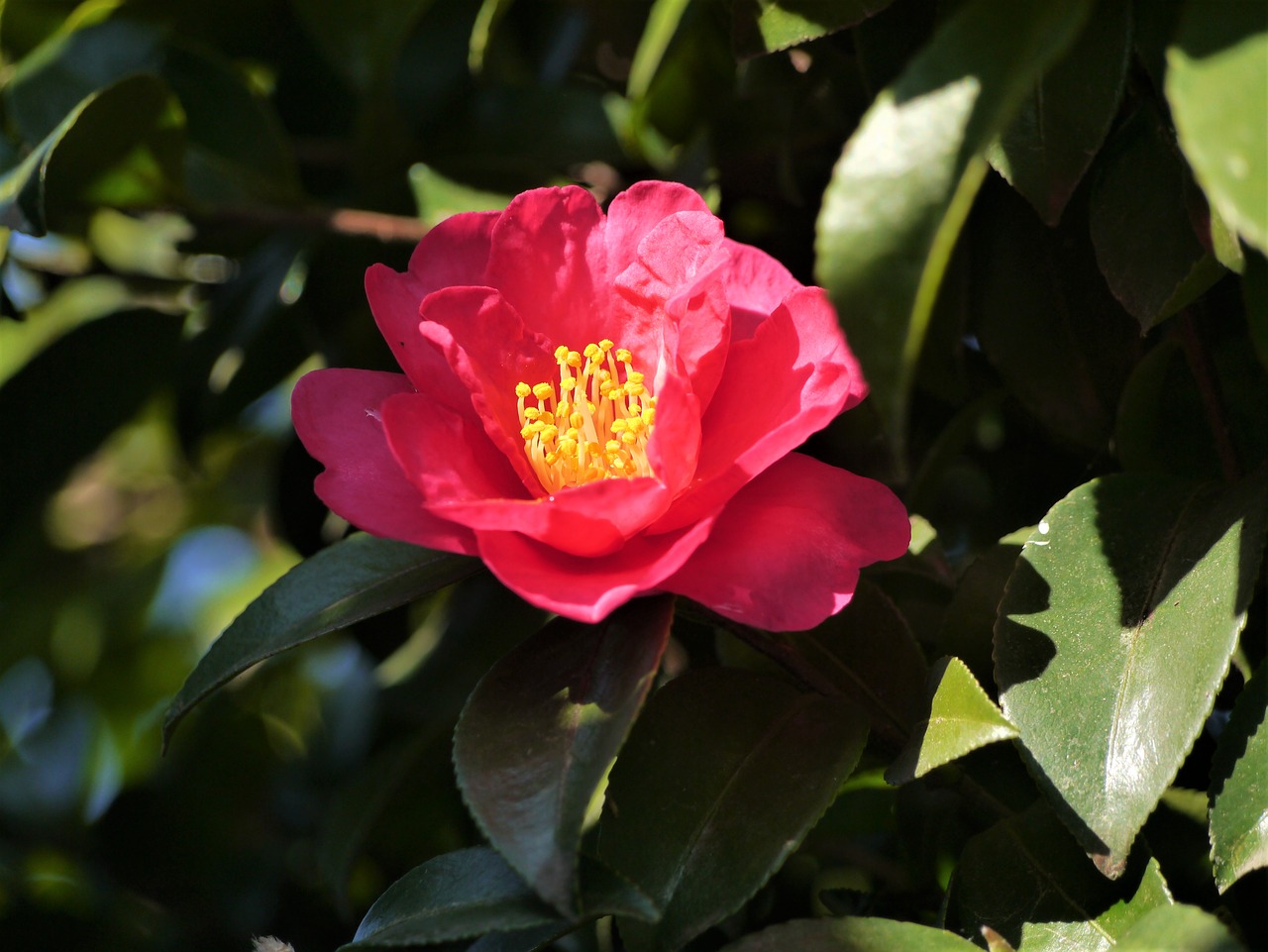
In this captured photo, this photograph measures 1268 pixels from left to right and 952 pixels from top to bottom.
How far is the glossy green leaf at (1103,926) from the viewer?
606mm

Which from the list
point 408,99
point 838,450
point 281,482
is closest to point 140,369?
point 281,482

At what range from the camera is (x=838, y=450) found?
1.01 m

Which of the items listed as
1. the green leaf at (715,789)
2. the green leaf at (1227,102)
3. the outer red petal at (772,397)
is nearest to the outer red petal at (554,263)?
the outer red petal at (772,397)

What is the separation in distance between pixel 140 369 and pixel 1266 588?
107 cm

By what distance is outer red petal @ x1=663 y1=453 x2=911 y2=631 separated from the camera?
58 centimetres

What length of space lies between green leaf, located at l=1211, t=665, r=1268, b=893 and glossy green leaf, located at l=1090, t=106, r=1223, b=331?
0.21 metres

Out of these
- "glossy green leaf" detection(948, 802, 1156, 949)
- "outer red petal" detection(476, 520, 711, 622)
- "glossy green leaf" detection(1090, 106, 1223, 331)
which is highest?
"glossy green leaf" detection(1090, 106, 1223, 331)

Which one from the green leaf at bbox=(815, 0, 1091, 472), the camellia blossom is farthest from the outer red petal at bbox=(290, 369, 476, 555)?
the green leaf at bbox=(815, 0, 1091, 472)

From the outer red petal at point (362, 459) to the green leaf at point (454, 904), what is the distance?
6.8 inches

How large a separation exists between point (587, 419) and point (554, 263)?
0.10m

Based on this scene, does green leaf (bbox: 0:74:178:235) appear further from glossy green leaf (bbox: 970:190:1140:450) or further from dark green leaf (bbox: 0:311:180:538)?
glossy green leaf (bbox: 970:190:1140:450)

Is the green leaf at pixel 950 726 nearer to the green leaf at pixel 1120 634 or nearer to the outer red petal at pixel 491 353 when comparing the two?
the green leaf at pixel 1120 634

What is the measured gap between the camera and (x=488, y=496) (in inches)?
26.0

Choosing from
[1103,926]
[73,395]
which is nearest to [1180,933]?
[1103,926]
